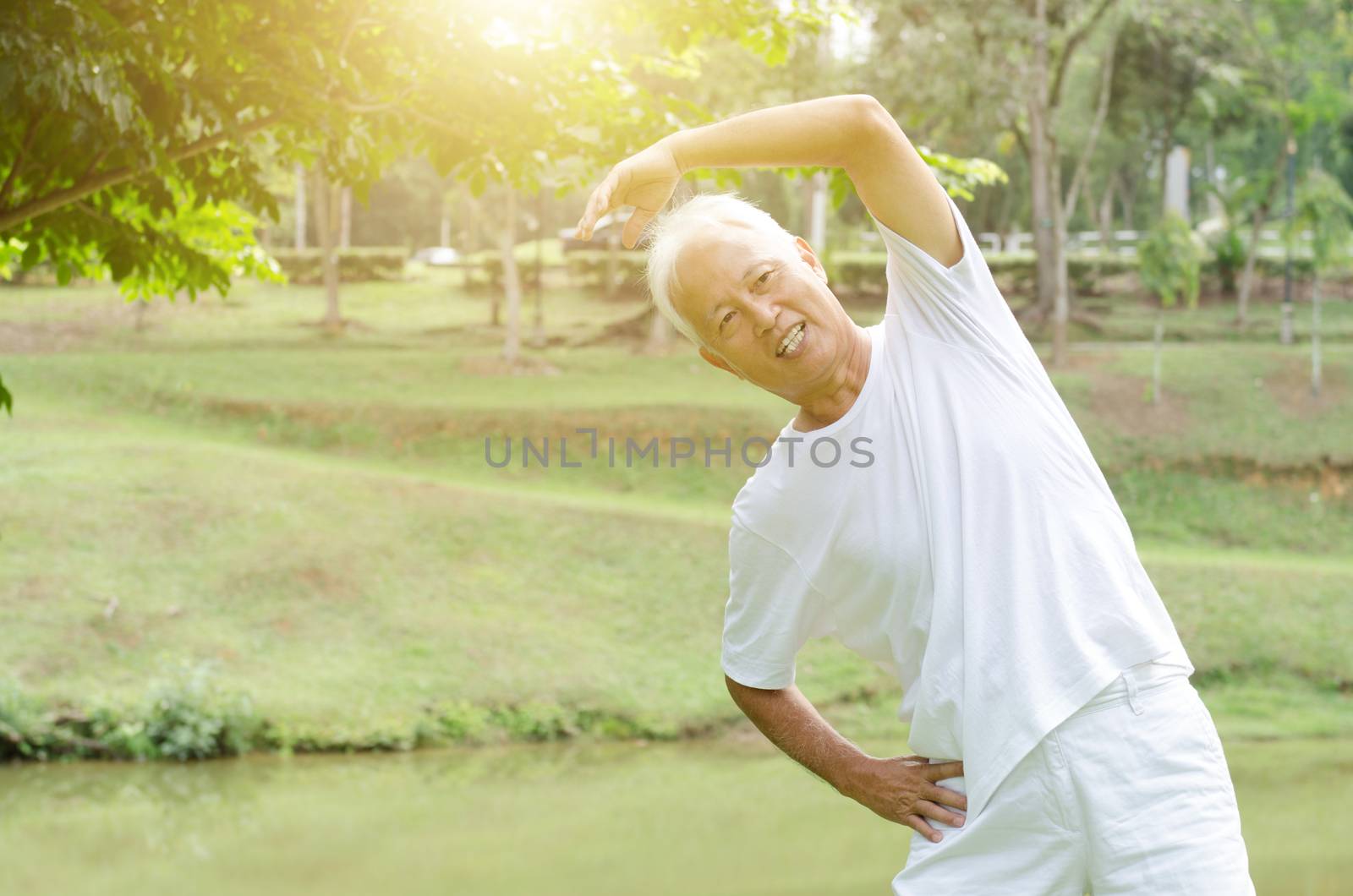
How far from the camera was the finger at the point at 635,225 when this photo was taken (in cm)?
207

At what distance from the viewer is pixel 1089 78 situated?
3303 centimetres

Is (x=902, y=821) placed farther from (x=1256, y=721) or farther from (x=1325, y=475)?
(x=1325, y=475)

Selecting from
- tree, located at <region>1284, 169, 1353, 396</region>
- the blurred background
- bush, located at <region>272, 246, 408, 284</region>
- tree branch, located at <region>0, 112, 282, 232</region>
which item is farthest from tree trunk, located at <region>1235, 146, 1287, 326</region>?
tree branch, located at <region>0, 112, 282, 232</region>

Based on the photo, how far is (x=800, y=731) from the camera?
2.28 meters

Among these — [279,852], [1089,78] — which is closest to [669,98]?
[279,852]

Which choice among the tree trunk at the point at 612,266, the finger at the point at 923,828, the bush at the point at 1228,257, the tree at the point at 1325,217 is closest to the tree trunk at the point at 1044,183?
the tree at the point at 1325,217

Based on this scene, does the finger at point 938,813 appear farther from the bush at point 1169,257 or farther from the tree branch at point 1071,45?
the tree branch at point 1071,45

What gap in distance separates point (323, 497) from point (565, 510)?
2425mm

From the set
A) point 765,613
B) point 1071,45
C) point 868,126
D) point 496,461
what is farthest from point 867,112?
point 1071,45

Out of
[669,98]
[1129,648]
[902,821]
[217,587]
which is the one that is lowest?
[217,587]

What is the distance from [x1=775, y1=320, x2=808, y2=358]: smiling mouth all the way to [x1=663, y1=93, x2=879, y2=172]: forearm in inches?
9.3

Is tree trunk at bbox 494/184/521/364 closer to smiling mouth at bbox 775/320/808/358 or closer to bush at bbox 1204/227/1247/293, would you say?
bush at bbox 1204/227/1247/293

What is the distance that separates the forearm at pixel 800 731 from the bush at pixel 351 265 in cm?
2975

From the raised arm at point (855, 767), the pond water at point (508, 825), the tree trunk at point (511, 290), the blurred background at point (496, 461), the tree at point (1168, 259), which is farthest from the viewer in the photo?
the tree trunk at point (511, 290)
